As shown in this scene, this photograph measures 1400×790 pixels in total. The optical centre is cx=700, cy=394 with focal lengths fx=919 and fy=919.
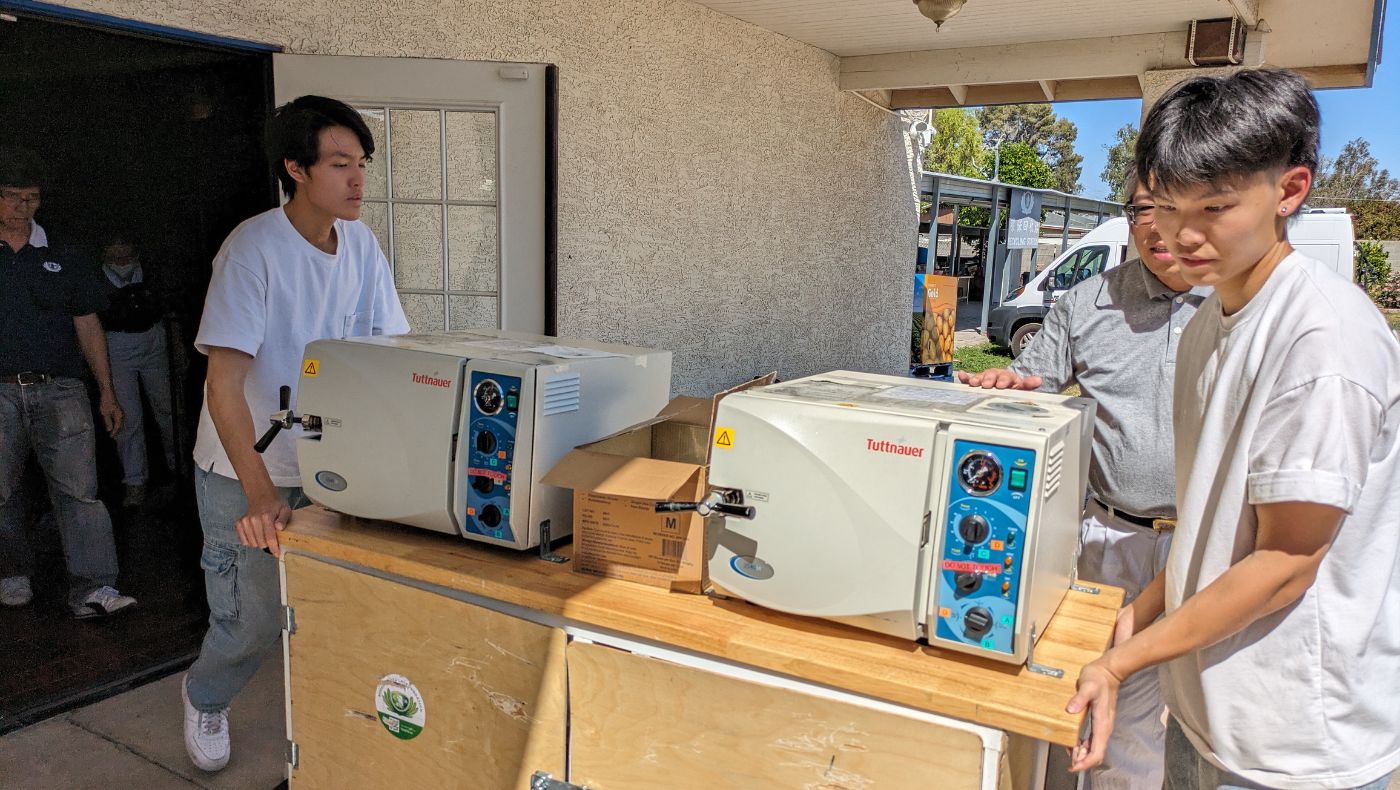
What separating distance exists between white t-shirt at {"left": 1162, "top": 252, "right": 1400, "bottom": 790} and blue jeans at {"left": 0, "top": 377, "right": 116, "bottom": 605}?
11.7 ft

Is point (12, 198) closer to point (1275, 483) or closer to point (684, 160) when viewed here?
point (684, 160)

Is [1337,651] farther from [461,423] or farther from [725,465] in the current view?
[461,423]

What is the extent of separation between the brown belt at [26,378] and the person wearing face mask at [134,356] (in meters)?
0.24

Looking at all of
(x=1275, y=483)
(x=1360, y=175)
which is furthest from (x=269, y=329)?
(x=1360, y=175)

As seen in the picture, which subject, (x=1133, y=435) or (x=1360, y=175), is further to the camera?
(x=1360, y=175)

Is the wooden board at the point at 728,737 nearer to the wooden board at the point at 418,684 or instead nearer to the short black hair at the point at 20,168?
the wooden board at the point at 418,684

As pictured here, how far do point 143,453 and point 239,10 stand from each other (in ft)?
5.62

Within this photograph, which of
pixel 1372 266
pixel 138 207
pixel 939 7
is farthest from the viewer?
pixel 1372 266

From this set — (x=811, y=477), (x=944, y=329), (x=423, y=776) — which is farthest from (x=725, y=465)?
(x=944, y=329)

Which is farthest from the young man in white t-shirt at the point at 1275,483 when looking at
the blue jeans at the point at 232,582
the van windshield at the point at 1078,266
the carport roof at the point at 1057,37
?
the van windshield at the point at 1078,266

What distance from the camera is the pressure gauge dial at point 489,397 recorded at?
67.7 inches

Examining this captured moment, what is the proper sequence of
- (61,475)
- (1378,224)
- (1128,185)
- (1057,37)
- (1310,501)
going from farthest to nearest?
(1378,224) → (1057,37) → (61,475) → (1128,185) → (1310,501)

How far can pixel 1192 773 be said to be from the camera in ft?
4.62

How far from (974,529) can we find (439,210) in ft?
10.1
